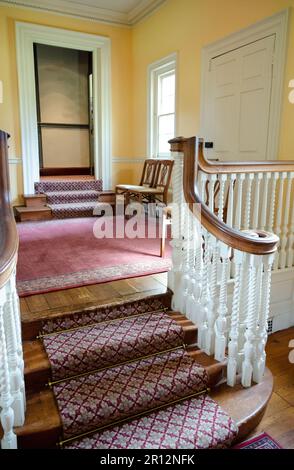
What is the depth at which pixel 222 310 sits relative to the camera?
6.32 ft

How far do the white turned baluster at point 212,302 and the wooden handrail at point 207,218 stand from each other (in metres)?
0.10

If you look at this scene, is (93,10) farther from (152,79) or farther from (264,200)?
(264,200)

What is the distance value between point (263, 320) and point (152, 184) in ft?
10.8

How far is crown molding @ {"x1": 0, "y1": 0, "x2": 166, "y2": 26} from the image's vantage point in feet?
15.7

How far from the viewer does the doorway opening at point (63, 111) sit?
687 cm

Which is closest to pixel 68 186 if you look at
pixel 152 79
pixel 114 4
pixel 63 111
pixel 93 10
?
pixel 152 79

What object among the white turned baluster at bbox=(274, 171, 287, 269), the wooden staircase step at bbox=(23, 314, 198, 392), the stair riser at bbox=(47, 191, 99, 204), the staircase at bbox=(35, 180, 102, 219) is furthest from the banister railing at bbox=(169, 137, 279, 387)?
the stair riser at bbox=(47, 191, 99, 204)

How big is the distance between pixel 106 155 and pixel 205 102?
2.21 meters

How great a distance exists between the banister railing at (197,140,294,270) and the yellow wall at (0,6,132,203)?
11.3 ft

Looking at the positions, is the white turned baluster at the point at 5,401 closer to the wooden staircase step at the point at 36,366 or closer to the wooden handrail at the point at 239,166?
the wooden staircase step at the point at 36,366

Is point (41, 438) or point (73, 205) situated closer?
point (41, 438)

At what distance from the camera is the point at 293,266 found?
9.73 feet

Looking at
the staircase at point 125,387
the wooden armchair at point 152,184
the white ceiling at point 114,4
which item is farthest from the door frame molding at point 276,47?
the white ceiling at point 114,4
